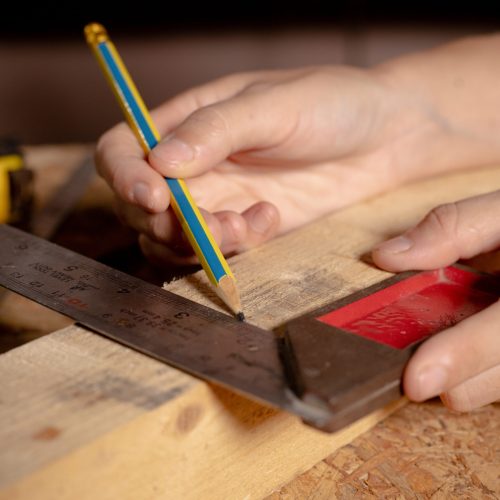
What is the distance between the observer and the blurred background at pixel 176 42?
2.80 m

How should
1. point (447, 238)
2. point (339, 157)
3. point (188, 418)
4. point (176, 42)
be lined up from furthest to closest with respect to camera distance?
point (176, 42)
point (339, 157)
point (447, 238)
point (188, 418)

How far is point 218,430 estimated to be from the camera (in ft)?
2.30

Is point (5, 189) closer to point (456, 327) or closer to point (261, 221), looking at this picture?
point (261, 221)

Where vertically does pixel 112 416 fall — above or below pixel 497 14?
above

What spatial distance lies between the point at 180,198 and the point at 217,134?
107mm

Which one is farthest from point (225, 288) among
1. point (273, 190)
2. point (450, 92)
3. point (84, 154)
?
point (84, 154)

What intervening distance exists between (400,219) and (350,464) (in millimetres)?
433

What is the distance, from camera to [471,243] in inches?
34.9

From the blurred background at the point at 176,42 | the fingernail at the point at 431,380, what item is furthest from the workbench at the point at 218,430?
the blurred background at the point at 176,42

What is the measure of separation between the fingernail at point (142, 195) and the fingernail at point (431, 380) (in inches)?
17.1

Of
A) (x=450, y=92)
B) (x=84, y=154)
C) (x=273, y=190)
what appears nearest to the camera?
(x=273, y=190)

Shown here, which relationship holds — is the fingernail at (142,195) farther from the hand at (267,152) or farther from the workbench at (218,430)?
the workbench at (218,430)

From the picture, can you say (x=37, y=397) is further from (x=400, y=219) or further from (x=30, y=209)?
(x=30, y=209)

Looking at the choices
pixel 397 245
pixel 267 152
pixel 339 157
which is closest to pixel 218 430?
pixel 397 245
